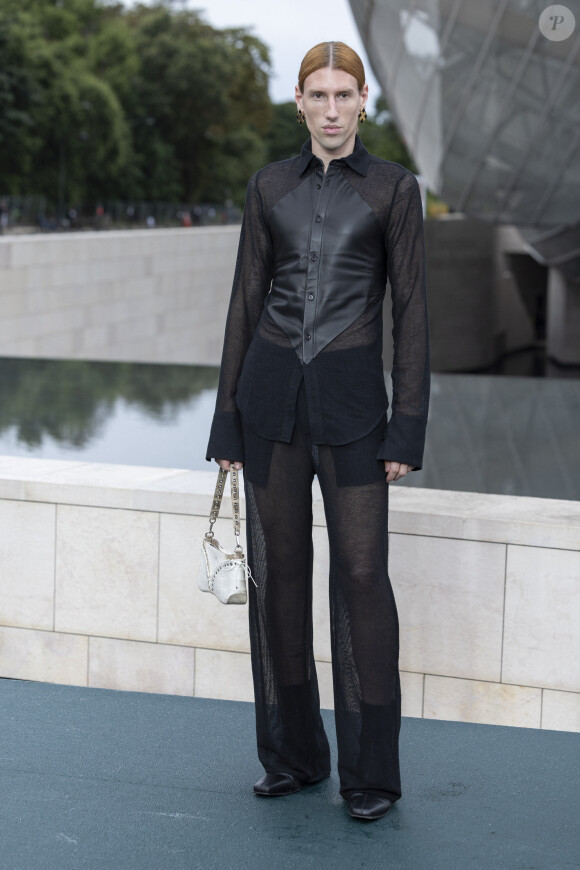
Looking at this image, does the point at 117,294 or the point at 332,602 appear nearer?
the point at 332,602

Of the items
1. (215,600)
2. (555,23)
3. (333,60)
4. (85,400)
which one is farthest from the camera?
→ (555,23)

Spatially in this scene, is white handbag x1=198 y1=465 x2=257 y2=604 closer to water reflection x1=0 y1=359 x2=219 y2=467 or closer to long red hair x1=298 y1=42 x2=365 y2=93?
long red hair x1=298 y1=42 x2=365 y2=93

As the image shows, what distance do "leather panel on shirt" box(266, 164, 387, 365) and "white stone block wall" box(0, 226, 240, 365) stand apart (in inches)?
551

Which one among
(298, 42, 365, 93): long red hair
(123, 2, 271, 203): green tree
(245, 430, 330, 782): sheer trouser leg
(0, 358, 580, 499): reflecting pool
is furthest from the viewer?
(123, 2, 271, 203): green tree

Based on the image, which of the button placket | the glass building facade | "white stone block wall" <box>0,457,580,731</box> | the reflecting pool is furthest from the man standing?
the glass building facade

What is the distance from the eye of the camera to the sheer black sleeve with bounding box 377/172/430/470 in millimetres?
2963

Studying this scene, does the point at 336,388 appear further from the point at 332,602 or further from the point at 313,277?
the point at 332,602

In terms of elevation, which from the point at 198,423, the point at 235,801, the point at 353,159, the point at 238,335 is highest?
the point at 353,159

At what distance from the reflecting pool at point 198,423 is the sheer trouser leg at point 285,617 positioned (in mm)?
3899

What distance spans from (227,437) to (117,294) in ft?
59.7

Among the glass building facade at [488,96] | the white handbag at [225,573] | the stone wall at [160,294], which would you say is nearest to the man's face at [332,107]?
the white handbag at [225,573]

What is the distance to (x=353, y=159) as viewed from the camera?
3008 millimetres

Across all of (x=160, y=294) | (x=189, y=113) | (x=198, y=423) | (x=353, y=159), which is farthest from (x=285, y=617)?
(x=189, y=113)

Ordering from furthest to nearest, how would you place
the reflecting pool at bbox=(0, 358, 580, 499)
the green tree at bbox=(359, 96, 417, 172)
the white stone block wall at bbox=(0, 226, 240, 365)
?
the green tree at bbox=(359, 96, 417, 172) → the white stone block wall at bbox=(0, 226, 240, 365) → the reflecting pool at bbox=(0, 358, 580, 499)
